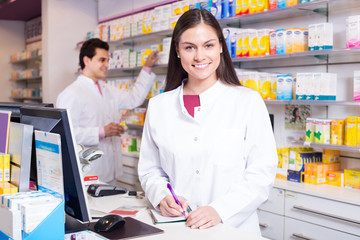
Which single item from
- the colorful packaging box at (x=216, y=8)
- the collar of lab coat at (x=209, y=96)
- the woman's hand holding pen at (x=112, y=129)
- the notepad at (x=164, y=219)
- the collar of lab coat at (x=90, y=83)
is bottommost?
the notepad at (x=164, y=219)

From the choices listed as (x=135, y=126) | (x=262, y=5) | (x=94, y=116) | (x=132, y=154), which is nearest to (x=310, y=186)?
(x=262, y=5)

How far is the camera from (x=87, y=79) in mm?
4090

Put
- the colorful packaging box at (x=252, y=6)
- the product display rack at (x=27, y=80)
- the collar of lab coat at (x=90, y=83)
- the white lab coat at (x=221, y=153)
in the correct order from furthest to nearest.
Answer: the product display rack at (x=27, y=80), the collar of lab coat at (x=90, y=83), the colorful packaging box at (x=252, y=6), the white lab coat at (x=221, y=153)

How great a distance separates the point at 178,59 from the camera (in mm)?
2270

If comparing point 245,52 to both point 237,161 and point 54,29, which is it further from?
point 54,29

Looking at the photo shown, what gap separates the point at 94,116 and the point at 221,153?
224 centimetres

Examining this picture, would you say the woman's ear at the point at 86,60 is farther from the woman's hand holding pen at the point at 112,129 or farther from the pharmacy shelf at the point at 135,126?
the pharmacy shelf at the point at 135,126

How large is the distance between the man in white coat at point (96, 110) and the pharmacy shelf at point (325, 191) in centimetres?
153

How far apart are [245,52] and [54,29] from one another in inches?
145

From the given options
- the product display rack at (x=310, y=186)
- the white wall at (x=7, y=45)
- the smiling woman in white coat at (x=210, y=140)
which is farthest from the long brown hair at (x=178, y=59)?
the white wall at (x=7, y=45)

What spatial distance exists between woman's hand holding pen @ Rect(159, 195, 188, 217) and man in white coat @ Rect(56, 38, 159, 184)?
1990 mm

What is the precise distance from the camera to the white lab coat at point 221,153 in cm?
196

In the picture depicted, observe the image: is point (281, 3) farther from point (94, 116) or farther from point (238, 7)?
point (94, 116)

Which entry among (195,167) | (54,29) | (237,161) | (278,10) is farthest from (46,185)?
(54,29)
